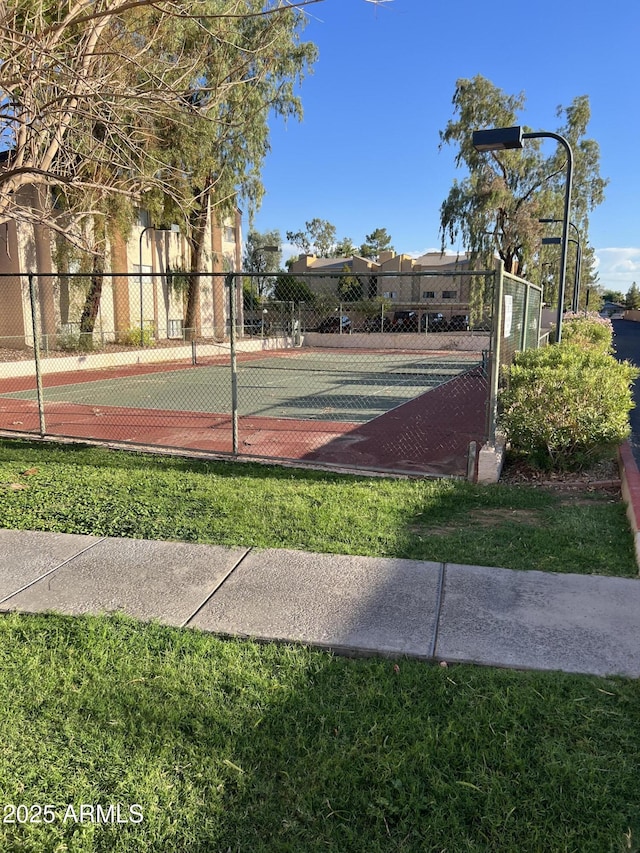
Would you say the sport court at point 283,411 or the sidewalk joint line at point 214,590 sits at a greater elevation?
the sidewalk joint line at point 214,590

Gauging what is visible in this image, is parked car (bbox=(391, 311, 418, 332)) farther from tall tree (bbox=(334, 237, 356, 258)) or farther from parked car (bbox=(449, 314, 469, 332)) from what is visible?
tall tree (bbox=(334, 237, 356, 258))

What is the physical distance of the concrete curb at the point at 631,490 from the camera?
17.1ft

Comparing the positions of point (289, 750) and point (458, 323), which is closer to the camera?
point (289, 750)

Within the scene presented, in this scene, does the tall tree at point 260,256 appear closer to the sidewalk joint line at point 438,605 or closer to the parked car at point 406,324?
the parked car at point 406,324

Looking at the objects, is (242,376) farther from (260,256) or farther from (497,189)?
(260,256)

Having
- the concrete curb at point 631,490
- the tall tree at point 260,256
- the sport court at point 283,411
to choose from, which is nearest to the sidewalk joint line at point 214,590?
the concrete curb at point 631,490

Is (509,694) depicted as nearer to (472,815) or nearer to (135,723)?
(472,815)

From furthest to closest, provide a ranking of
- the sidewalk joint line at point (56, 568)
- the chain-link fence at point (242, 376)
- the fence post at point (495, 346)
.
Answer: the chain-link fence at point (242, 376)
the fence post at point (495, 346)
the sidewalk joint line at point (56, 568)

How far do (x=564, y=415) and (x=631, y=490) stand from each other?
142 cm

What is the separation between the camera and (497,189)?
3266 centimetres

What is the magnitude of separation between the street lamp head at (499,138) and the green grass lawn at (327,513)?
575cm

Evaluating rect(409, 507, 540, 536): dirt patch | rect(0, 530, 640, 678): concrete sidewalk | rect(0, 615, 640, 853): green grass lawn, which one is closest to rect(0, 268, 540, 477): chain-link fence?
rect(409, 507, 540, 536): dirt patch

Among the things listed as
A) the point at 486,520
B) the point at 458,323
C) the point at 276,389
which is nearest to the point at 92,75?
the point at 486,520

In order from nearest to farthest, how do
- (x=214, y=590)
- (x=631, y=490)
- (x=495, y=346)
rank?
1. (x=214, y=590)
2. (x=631, y=490)
3. (x=495, y=346)
